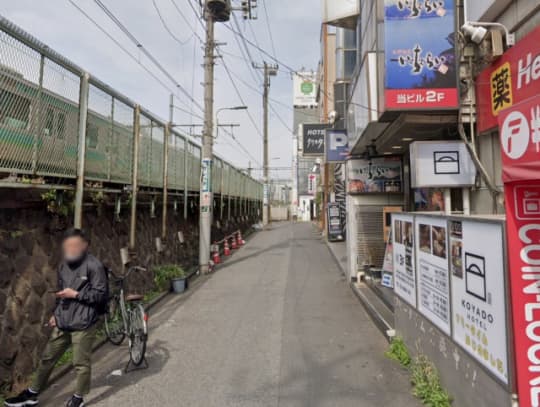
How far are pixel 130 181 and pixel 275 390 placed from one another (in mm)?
4798

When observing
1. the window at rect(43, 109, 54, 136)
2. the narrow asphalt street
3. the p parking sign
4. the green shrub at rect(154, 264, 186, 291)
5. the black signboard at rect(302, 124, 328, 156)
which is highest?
the black signboard at rect(302, 124, 328, 156)

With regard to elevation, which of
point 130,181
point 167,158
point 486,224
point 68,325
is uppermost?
point 167,158

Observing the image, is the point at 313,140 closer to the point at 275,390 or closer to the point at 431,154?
the point at 431,154

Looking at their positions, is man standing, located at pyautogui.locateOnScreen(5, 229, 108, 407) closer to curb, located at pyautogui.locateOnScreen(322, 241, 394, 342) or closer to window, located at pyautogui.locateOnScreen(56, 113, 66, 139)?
window, located at pyautogui.locateOnScreen(56, 113, 66, 139)

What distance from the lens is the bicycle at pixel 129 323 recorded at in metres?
4.64

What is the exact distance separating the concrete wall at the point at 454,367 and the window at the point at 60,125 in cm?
530

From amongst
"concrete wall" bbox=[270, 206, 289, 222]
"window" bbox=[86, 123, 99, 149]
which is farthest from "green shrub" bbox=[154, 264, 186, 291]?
"concrete wall" bbox=[270, 206, 289, 222]

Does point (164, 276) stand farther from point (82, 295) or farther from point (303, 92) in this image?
point (303, 92)

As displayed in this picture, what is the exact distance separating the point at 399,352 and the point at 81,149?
5.47 metres

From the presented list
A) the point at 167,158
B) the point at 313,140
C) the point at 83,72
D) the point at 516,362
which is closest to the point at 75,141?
the point at 83,72

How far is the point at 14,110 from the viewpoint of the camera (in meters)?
3.74

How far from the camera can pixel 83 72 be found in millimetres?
5250

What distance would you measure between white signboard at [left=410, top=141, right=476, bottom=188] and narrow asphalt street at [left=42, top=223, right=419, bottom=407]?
284cm

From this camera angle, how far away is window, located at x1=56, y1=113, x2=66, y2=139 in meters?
4.60
